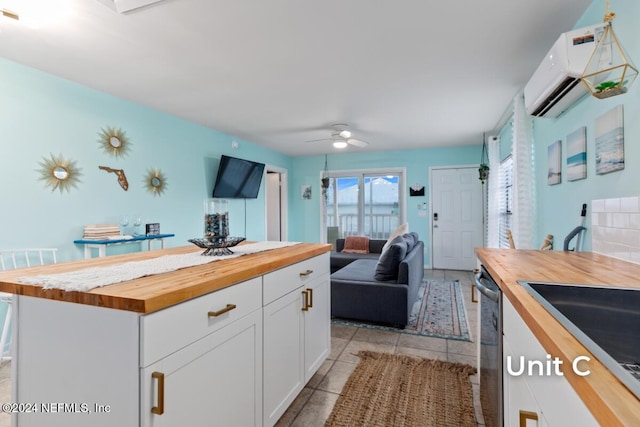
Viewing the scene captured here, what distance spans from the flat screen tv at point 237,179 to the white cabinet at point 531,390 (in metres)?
4.11

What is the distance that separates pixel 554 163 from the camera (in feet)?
7.43

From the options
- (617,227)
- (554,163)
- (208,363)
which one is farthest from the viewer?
(554,163)

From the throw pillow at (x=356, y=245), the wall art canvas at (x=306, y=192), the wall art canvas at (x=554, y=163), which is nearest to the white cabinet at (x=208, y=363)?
the wall art canvas at (x=554, y=163)

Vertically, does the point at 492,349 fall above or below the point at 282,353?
above

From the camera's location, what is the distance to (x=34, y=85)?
2580 mm

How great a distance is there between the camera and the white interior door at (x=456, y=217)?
18.9 feet

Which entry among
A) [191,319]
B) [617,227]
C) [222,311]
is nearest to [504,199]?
[617,227]

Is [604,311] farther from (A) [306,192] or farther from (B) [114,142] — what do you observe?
(A) [306,192]

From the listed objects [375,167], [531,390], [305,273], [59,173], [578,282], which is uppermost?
[375,167]

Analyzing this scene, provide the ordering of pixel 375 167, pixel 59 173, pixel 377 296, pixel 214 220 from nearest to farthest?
pixel 214 220 < pixel 59 173 < pixel 377 296 < pixel 375 167

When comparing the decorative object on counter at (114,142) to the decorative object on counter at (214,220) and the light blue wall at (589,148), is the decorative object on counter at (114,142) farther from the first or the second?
the light blue wall at (589,148)

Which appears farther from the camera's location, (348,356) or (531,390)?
(348,356)

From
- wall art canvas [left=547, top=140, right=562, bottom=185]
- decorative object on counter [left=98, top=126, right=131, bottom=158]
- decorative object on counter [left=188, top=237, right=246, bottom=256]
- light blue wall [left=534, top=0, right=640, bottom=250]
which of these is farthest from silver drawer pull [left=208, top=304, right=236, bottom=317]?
decorative object on counter [left=98, top=126, right=131, bottom=158]

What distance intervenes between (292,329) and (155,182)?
2836 mm
